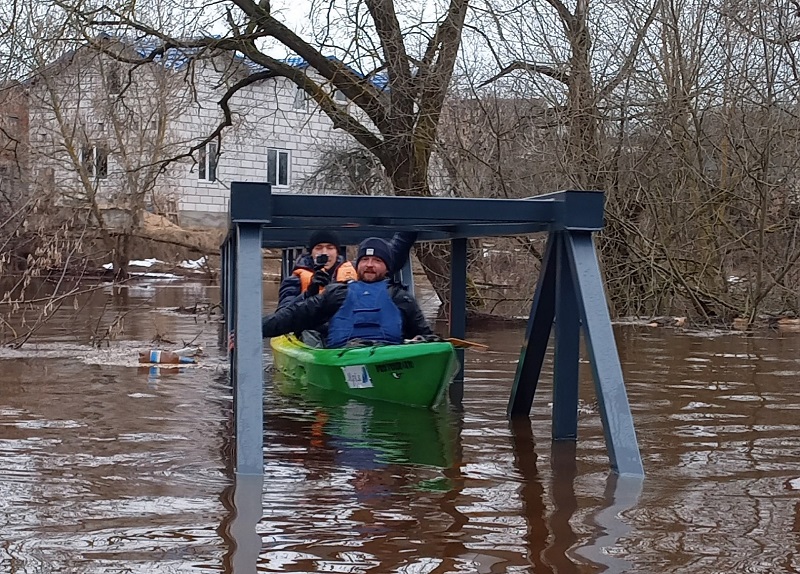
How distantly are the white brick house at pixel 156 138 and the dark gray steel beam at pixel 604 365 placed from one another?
12.8 meters

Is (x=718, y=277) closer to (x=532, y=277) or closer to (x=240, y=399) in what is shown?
(x=532, y=277)

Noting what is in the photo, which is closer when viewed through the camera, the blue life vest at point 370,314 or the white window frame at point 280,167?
the blue life vest at point 370,314

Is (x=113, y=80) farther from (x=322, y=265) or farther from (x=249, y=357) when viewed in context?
(x=249, y=357)

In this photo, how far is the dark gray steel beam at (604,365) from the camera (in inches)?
248

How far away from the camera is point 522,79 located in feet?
54.4

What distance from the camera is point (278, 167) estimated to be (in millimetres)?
46719

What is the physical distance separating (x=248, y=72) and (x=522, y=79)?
18.3ft

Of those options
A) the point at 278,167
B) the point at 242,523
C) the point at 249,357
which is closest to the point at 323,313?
the point at 249,357

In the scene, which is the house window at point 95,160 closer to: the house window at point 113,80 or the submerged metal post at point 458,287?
the house window at point 113,80

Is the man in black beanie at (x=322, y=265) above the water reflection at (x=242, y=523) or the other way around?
above

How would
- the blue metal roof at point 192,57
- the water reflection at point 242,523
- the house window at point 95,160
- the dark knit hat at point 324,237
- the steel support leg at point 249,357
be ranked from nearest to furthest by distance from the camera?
1. the water reflection at point 242,523
2. the steel support leg at point 249,357
3. the dark knit hat at point 324,237
4. the blue metal roof at point 192,57
5. the house window at point 95,160

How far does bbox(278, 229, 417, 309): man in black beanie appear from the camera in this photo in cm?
1071

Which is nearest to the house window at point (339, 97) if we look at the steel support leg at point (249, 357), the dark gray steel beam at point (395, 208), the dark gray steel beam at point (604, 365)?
the dark gray steel beam at point (395, 208)

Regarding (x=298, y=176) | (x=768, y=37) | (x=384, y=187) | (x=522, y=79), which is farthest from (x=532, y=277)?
(x=298, y=176)
